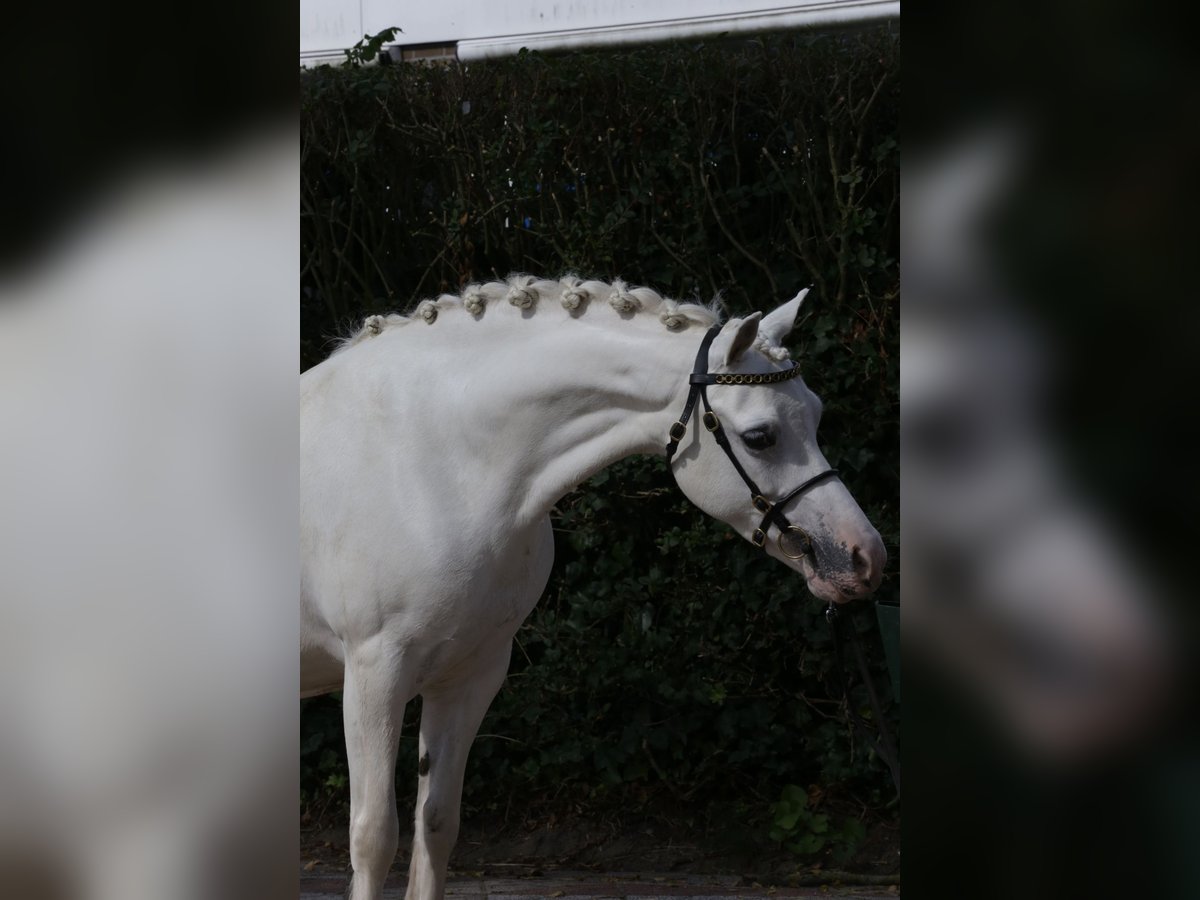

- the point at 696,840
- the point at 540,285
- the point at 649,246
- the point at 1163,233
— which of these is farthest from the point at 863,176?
the point at 1163,233

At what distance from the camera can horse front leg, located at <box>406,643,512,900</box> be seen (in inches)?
101

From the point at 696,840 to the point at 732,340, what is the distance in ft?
7.99

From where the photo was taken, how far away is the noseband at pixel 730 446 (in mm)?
2305

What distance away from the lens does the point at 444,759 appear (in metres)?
2.57

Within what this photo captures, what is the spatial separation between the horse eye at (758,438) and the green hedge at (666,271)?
1.56 meters

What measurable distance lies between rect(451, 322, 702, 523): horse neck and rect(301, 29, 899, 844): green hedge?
1501 mm

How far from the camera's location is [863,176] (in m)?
3.94

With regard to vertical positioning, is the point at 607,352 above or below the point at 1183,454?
above

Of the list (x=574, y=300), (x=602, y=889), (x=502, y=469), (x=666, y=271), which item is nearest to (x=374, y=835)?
(x=502, y=469)

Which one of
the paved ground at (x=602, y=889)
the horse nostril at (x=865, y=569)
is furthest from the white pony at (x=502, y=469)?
the paved ground at (x=602, y=889)

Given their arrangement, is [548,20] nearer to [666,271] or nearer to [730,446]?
[666,271]

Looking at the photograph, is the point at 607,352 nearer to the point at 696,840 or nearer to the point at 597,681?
the point at 597,681

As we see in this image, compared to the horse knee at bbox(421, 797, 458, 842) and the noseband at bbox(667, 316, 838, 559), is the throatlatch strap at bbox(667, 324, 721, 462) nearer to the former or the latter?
the noseband at bbox(667, 316, 838, 559)

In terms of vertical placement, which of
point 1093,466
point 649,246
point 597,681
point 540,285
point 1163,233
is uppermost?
point 649,246
